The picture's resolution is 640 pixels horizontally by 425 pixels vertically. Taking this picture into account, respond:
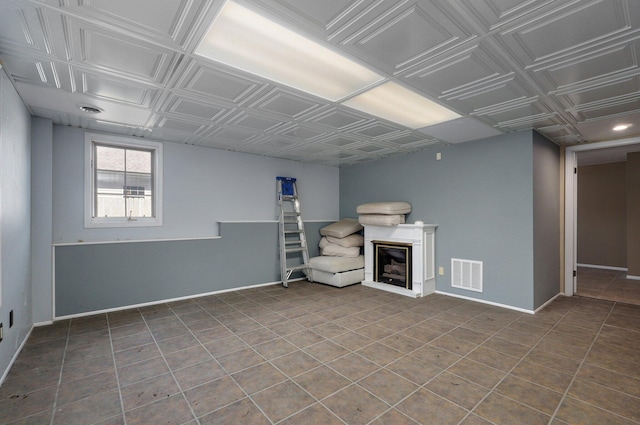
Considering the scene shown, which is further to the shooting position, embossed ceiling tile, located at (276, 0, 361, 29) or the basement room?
the basement room

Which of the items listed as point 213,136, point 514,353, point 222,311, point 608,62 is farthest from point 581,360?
point 213,136

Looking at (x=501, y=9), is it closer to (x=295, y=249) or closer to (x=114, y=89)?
(x=114, y=89)

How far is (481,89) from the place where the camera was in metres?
2.58

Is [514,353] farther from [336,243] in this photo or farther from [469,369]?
[336,243]

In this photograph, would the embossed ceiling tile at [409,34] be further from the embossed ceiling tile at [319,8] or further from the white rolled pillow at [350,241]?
the white rolled pillow at [350,241]

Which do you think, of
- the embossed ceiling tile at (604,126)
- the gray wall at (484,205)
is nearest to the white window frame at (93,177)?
the gray wall at (484,205)

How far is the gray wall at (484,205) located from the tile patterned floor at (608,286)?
1799 millimetres

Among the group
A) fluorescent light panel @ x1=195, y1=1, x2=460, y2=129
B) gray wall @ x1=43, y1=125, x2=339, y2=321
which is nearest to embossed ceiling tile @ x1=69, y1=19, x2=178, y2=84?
fluorescent light panel @ x1=195, y1=1, x2=460, y2=129

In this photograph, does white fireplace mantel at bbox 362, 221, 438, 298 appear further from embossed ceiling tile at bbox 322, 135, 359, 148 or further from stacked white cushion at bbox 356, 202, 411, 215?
embossed ceiling tile at bbox 322, 135, 359, 148

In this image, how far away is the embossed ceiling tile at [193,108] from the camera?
289 centimetres

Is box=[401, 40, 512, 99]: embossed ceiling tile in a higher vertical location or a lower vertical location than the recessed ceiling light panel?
higher

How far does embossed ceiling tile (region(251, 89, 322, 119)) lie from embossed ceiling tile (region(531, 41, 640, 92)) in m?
1.91

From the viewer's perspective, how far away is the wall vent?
4230mm

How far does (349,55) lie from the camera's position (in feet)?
6.70
